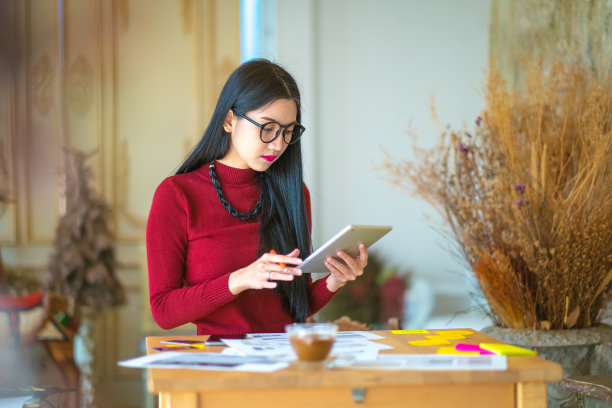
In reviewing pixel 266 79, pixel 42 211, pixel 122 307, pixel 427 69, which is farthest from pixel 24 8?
pixel 266 79

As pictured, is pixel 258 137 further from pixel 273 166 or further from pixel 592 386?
pixel 592 386

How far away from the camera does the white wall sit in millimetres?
4445

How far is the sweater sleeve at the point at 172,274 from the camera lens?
1.60 metres

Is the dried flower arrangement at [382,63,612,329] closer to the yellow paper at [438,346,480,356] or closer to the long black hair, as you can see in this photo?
the long black hair

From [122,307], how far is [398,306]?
6.13ft

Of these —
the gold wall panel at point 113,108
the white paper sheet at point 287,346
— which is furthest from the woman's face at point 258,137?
the gold wall panel at point 113,108

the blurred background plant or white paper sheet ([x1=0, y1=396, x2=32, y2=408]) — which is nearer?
white paper sheet ([x1=0, y1=396, x2=32, y2=408])

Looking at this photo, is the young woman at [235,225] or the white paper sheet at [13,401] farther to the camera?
the white paper sheet at [13,401]

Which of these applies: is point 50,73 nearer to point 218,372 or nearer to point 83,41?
point 83,41

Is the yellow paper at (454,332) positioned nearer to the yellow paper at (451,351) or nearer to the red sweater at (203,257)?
the yellow paper at (451,351)

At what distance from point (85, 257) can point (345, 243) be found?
3124 millimetres

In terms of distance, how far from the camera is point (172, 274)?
169 cm

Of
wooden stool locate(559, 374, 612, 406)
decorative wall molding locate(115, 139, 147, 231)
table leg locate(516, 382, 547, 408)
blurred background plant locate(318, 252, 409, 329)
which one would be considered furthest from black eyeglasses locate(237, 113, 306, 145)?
decorative wall molding locate(115, 139, 147, 231)

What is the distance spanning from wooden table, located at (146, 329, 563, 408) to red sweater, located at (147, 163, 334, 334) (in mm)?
392
